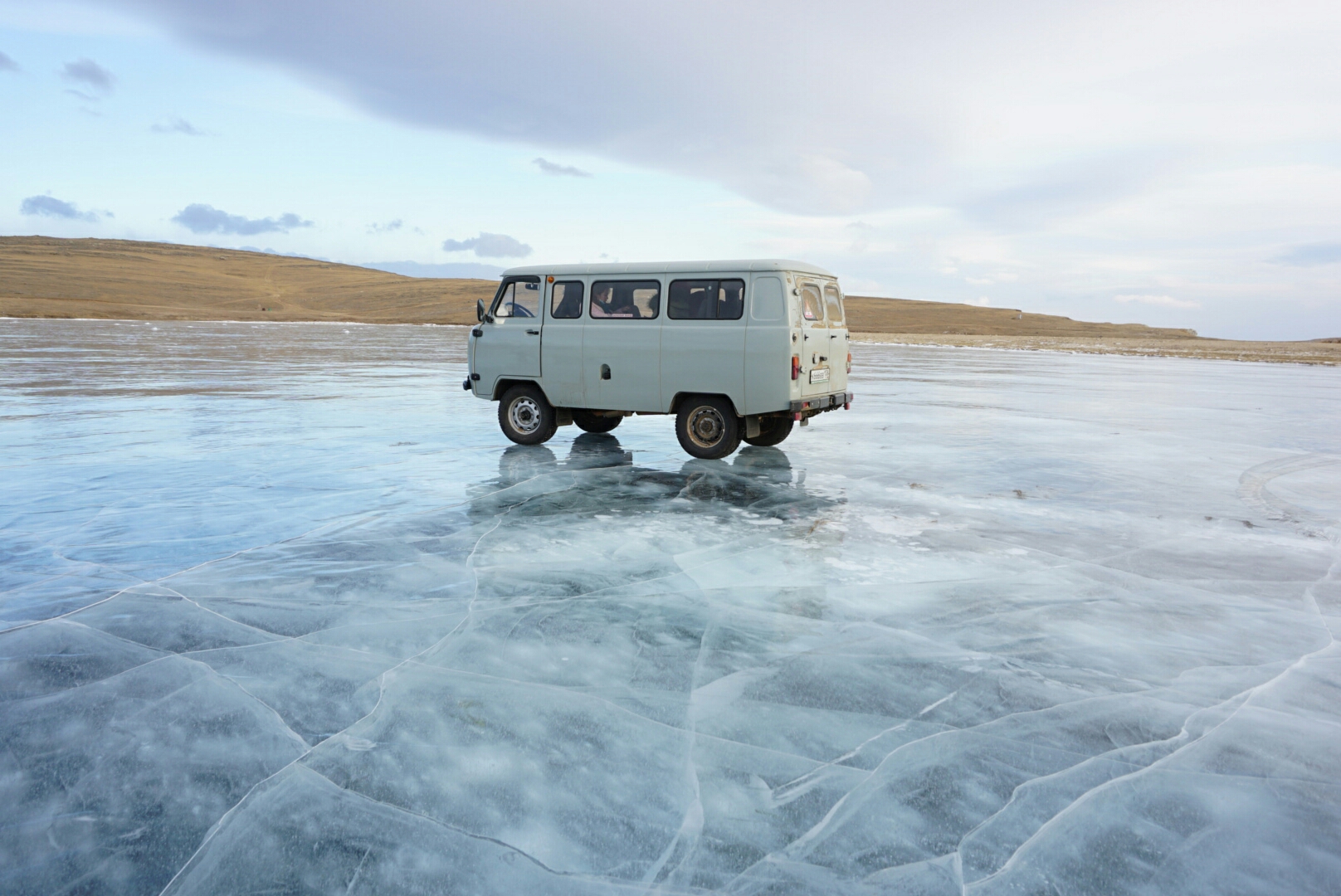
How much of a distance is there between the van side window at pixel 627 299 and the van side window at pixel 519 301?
0.85 metres

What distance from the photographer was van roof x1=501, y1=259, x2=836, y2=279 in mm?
9727

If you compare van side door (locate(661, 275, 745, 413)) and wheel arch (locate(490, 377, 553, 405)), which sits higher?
van side door (locate(661, 275, 745, 413))

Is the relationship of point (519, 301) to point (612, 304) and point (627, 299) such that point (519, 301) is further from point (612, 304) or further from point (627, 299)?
point (627, 299)

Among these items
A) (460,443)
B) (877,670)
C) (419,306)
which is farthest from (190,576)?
(419,306)

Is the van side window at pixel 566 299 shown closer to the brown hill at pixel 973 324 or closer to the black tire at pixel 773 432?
the black tire at pixel 773 432

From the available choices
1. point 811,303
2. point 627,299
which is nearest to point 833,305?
point 811,303

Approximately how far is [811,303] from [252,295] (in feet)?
391

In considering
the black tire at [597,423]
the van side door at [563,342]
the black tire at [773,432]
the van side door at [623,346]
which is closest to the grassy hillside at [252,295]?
the black tire at [597,423]

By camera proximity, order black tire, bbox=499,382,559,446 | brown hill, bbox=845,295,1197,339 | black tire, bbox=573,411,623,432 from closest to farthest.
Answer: black tire, bbox=499,382,559,446 → black tire, bbox=573,411,623,432 → brown hill, bbox=845,295,1197,339

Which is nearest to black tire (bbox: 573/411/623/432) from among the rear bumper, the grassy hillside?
the rear bumper

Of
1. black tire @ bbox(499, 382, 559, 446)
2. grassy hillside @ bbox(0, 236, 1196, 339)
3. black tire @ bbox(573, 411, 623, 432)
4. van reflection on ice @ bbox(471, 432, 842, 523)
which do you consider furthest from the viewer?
grassy hillside @ bbox(0, 236, 1196, 339)

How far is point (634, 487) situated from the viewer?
28.9 feet

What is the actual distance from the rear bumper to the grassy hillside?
77.1 meters

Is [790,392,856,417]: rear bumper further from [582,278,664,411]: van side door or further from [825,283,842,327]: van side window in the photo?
[582,278,664,411]: van side door
